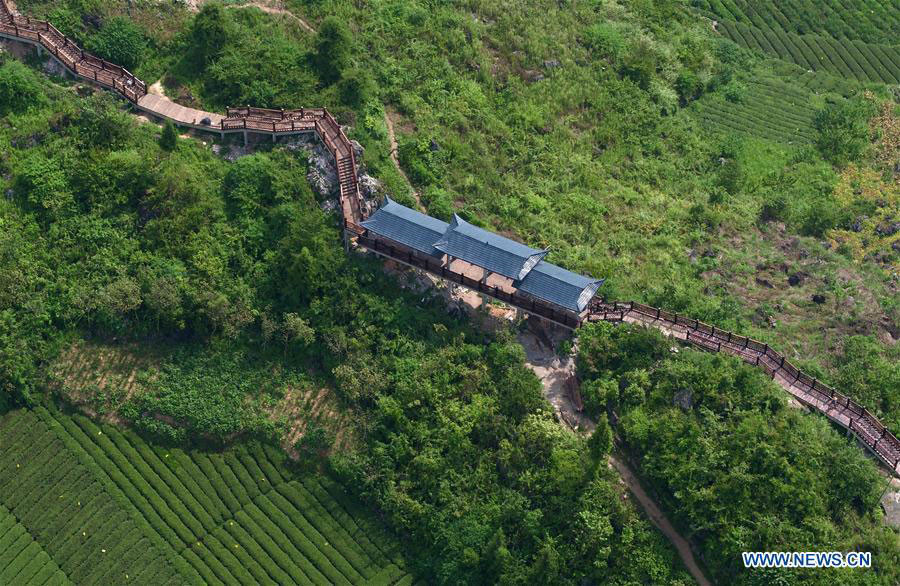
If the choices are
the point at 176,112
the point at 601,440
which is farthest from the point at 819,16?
the point at 176,112

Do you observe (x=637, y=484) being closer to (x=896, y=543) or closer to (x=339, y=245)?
(x=896, y=543)

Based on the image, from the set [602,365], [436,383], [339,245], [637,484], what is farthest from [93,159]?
[637,484]

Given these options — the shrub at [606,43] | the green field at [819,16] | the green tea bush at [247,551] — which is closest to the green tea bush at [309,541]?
the green tea bush at [247,551]

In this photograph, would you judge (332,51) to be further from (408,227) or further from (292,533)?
(292,533)

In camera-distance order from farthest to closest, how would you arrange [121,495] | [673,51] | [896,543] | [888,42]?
[888,42]
[673,51]
[121,495]
[896,543]

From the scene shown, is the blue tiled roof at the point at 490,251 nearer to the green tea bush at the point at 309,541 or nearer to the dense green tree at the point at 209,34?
the green tea bush at the point at 309,541

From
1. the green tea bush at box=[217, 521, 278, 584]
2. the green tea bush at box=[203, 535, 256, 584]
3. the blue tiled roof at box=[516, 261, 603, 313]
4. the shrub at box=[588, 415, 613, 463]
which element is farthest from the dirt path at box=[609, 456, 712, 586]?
the green tea bush at box=[203, 535, 256, 584]
